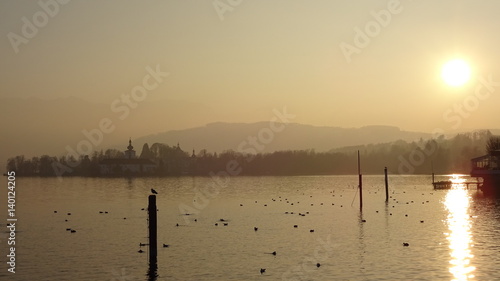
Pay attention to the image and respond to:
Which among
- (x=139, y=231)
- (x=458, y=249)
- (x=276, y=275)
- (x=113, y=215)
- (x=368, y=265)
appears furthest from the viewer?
(x=113, y=215)

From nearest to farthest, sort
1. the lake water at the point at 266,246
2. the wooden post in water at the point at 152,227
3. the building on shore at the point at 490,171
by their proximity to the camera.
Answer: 1. the lake water at the point at 266,246
2. the wooden post in water at the point at 152,227
3. the building on shore at the point at 490,171

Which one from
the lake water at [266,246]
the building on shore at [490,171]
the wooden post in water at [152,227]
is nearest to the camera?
the lake water at [266,246]

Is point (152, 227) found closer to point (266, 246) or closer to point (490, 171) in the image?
point (266, 246)

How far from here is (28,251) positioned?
50.1 meters

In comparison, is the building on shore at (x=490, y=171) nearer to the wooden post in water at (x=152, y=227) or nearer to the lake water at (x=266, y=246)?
the lake water at (x=266, y=246)

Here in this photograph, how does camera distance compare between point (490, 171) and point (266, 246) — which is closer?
point (266, 246)

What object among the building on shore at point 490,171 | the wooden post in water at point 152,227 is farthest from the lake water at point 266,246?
the building on shore at point 490,171

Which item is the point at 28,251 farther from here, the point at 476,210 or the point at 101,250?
the point at 476,210

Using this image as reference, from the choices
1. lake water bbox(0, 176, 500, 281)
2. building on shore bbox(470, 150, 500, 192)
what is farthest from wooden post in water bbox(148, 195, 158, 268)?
building on shore bbox(470, 150, 500, 192)

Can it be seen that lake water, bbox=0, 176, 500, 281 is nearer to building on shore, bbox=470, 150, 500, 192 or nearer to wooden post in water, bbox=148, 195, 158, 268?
wooden post in water, bbox=148, 195, 158, 268

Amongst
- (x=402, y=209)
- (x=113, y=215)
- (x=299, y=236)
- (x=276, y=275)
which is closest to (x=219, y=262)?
(x=276, y=275)

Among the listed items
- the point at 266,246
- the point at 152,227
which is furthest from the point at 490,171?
the point at 152,227

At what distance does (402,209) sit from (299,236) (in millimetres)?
38949

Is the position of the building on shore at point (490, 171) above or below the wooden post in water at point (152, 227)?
above
